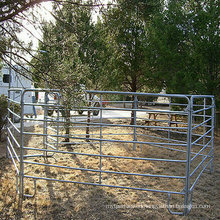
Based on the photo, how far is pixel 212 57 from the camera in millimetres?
9094

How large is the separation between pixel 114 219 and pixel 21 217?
127cm

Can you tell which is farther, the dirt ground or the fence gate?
the fence gate

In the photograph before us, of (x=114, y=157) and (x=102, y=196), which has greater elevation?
(x=114, y=157)

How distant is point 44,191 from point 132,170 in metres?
2.07

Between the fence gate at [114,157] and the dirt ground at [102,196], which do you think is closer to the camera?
the dirt ground at [102,196]

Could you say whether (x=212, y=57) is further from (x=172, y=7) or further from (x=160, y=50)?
(x=172, y=7)

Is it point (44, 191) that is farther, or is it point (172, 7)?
point (172, 7)

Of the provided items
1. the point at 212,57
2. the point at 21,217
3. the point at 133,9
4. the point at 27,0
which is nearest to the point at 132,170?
the point at 21,217

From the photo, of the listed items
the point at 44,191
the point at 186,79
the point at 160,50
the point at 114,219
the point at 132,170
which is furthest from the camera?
the point at 160,50

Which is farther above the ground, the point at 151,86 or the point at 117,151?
the point at 151,86

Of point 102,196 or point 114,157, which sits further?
point 102,196

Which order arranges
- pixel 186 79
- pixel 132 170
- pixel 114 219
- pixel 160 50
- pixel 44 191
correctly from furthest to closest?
pixel 160 50 → pixel 186 79 → pixel 132 170 → pixel 44 191 → pixel 114 219

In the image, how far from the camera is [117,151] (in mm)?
7199

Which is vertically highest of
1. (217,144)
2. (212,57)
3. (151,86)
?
(212,57)
